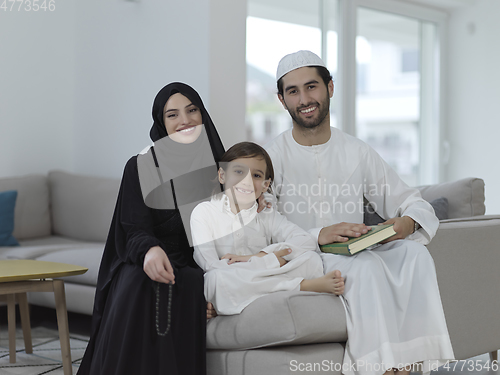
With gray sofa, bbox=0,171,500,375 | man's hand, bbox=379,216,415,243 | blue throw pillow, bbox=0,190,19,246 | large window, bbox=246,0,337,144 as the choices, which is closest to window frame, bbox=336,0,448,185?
large window, bbox=246,0,337,144

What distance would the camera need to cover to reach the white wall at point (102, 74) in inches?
113

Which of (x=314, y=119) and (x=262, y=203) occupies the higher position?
(x=314, y=119)

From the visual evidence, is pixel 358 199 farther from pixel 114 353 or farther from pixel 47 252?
pixel 47 252

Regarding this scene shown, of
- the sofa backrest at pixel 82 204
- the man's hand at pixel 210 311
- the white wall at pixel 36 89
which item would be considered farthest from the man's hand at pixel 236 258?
the white wall at pixel 36 89

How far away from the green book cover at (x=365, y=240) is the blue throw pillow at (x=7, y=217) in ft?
7.20

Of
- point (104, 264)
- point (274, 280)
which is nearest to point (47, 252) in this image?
point (104, 264)

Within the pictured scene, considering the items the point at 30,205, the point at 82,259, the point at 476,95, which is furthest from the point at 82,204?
the point at 476,95

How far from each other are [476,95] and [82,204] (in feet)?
11.3

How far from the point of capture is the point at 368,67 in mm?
4504

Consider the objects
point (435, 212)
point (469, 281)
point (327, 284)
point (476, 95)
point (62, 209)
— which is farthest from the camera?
point (476, 95)

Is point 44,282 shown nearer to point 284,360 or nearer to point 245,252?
point 245,252

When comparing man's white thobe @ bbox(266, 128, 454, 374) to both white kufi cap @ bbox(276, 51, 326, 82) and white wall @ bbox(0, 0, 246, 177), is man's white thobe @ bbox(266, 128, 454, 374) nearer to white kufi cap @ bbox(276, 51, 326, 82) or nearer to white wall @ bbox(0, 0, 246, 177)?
white kufi cap @ bbox(276, 51, 326, 82)

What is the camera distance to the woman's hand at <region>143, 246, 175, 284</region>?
5.68 feet

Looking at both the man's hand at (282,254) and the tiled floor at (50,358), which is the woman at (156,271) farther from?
the tiled floor at (50,358)
